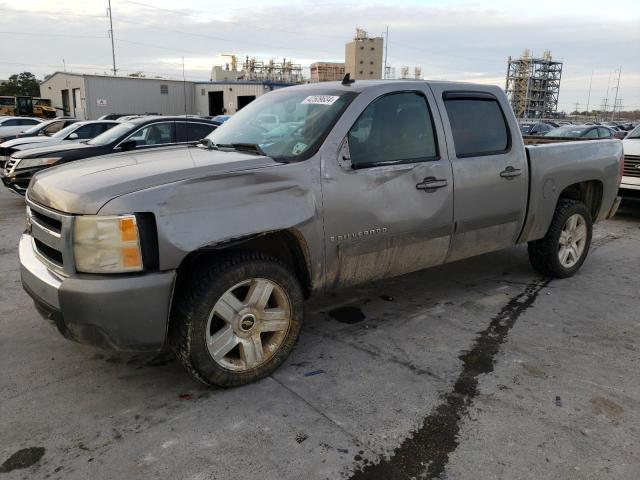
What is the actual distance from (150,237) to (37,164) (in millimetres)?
7237

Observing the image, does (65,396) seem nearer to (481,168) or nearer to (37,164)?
(481,168)

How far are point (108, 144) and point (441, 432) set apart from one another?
26.1 ft

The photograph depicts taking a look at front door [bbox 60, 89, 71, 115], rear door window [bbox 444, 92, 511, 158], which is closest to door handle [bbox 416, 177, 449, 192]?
rear door window [bbox 444, 92, 511, 158]

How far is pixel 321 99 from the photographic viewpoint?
3693 mm

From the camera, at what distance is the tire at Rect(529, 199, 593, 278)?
16.5 feet

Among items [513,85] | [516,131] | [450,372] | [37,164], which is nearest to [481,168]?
[516,131]

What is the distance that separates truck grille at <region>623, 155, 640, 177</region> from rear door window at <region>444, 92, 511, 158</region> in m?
5.67

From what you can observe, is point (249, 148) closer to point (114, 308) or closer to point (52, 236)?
point (52, 236)

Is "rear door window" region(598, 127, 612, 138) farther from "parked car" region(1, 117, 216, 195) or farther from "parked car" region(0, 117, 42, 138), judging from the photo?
"parked car" region(0, 117, 42, 138)

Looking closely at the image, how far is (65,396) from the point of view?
3.04 m

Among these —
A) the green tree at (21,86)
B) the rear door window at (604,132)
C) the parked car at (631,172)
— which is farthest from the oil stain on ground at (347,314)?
the green tree at (21,86)

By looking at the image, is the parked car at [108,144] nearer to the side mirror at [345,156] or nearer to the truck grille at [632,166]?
the side mirror at [345,156]

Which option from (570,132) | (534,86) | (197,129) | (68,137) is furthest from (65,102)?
(534,86)

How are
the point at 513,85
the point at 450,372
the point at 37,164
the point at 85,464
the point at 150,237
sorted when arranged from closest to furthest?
the point at 85,464, the point at 150,237, the point at 450,372, the point at 37,164, the point at 513,85
